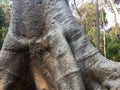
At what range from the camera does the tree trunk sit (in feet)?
12.4

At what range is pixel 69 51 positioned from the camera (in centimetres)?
377

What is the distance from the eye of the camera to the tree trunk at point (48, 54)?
3775 millimetres

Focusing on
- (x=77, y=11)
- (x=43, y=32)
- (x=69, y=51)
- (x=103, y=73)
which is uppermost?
(x=77, y=11)

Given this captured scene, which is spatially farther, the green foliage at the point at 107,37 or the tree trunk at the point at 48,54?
the green foliage at the point at 107,37

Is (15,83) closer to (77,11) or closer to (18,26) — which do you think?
(18,26)

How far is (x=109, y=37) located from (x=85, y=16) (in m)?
3.12

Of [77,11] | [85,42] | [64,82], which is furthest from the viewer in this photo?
[77,11]

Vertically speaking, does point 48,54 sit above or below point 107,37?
below

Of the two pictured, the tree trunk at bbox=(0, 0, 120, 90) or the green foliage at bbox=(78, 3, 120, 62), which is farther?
the green foliage at bbox=(78, 3, 120, 62)

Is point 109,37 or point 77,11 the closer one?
point 77,11

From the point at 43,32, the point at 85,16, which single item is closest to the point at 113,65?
the point at 43,32

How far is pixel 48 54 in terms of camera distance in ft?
13.0

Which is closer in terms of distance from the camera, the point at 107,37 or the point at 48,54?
the point at 48,54

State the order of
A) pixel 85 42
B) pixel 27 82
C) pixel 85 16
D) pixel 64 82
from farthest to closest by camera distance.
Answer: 1. pixel 85 16
2. pixel 27 82
3. pixel 85 42
4. pixel 64 82
